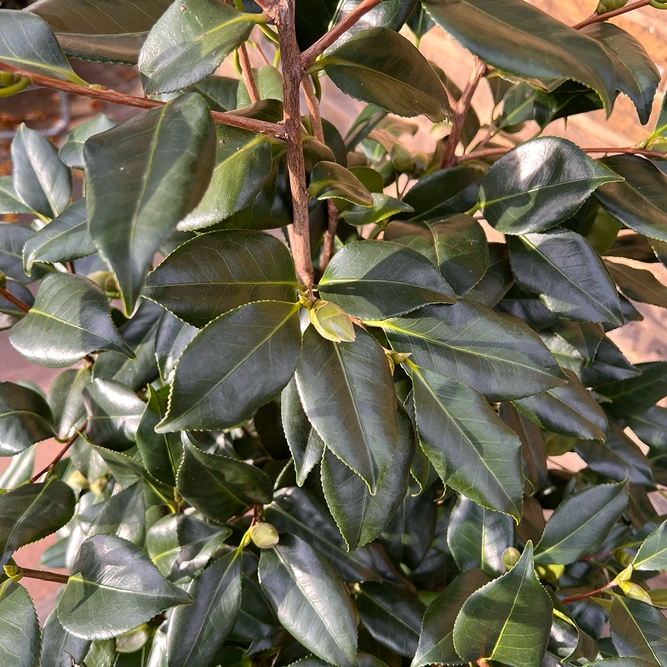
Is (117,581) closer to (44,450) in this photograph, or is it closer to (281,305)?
(281,305)

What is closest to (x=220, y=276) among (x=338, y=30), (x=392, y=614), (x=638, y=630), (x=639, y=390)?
(x=338, y=30)

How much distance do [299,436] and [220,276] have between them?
0.14m

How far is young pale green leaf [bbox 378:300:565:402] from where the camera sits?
1.46 feet

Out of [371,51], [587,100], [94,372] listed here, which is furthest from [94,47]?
[587,100]

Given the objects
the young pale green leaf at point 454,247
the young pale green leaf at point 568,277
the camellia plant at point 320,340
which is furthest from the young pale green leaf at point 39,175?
the young pale green leaf at point 568,277

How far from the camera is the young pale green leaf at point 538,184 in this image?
47 cm

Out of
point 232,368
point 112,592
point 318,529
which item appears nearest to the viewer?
point 232,368

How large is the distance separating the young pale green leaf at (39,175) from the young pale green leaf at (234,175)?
36 centimetres

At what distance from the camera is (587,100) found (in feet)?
1.90

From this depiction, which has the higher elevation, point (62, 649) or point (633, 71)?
point (633, 71)

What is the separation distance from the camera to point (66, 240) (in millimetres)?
496

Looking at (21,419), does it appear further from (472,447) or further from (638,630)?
(638,630)

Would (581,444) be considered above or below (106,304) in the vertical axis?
below

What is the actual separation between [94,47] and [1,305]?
354 mm
